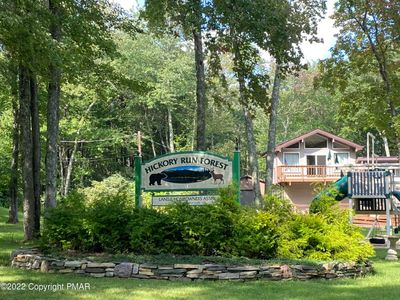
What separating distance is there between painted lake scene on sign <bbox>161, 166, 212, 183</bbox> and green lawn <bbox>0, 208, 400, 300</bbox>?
318cm

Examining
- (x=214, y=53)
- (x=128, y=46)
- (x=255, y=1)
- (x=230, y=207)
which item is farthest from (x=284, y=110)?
(x=230, y=207)

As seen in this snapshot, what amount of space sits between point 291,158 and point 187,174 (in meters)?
28.4

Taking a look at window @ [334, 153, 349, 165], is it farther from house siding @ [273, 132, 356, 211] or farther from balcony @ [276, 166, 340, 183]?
balcony @ [276, 166, 340, 183]

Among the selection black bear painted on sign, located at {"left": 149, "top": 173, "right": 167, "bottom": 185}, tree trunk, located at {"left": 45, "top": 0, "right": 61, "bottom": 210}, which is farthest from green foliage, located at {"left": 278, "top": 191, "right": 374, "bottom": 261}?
tree trunk, located at {"left": 45, "top": 0, "right": 61, "bottom": 210}

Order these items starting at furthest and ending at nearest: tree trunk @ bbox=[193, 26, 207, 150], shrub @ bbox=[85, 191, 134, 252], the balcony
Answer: the balcony → tree trunk @ bbox=[193, 26, 207, 150] → shrub @ bbox=[85, 191, 134, 252]

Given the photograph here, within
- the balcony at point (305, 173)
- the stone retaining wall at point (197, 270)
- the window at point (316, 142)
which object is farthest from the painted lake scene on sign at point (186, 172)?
the window at point (316, 142)

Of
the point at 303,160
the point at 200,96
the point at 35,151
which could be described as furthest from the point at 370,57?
the point at 303,160

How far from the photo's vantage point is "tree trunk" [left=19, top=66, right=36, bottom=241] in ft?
37.8

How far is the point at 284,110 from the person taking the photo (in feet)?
165

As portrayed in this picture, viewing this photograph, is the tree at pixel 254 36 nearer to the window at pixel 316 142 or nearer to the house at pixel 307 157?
the house at pixel 307 157

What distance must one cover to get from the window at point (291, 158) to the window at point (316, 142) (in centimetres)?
119

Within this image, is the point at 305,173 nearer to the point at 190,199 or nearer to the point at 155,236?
the point at 190,199

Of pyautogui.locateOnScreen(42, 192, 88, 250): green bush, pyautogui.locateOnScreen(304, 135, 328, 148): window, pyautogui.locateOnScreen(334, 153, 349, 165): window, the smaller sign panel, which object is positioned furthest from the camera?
pyautogui.locateOnScreen(304, 135, 328, 148): window

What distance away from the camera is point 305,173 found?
34250mm
